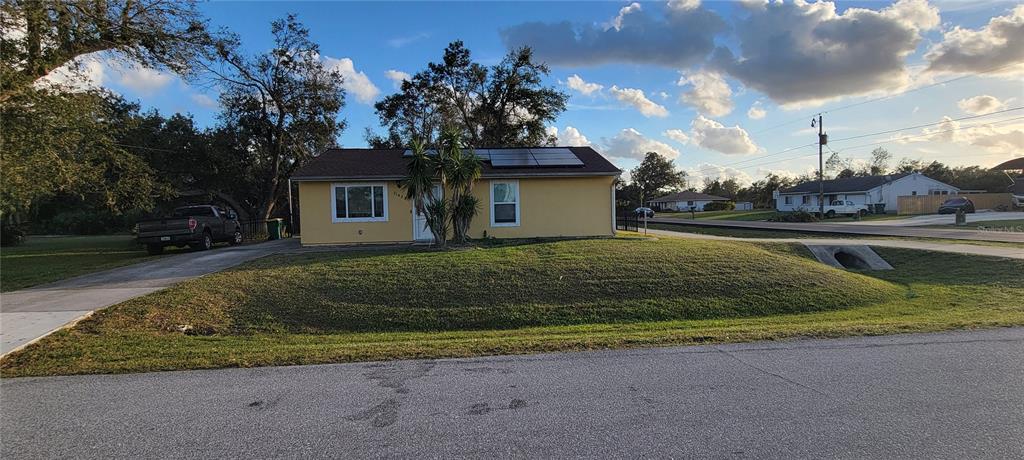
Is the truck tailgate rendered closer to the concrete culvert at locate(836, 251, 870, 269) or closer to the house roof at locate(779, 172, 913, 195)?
the concrete culvert at locate(836, 251, 870, 269)

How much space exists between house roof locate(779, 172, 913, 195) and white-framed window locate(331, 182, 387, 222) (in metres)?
55.7

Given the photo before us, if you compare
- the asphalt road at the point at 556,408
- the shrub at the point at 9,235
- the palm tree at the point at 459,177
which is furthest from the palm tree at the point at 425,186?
the shrub at the point at 9,235

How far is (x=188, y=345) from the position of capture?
6.93 m

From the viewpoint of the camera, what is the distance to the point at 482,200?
1716cm

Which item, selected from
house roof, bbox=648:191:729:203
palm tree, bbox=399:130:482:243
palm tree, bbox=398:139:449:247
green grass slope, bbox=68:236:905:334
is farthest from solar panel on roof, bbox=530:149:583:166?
house roof, bbox=648:191:729:203

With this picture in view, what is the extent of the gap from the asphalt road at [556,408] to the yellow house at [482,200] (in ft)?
37.9

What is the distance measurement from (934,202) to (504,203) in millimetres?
48728

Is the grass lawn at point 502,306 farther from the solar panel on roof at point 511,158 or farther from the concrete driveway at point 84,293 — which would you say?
the solar panel on roof at point 511,158

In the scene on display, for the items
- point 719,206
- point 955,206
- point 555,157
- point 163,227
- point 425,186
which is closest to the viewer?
point 425,186

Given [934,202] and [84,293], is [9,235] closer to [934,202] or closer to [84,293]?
[84,293]

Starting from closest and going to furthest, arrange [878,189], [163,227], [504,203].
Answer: [163,227], [504,203], [878,189]

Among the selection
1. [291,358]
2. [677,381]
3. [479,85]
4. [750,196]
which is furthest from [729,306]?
[750,196]

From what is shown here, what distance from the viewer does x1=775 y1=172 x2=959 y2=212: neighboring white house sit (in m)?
53.2

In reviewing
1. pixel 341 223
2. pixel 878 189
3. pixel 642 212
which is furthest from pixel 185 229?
pixel 878 189
